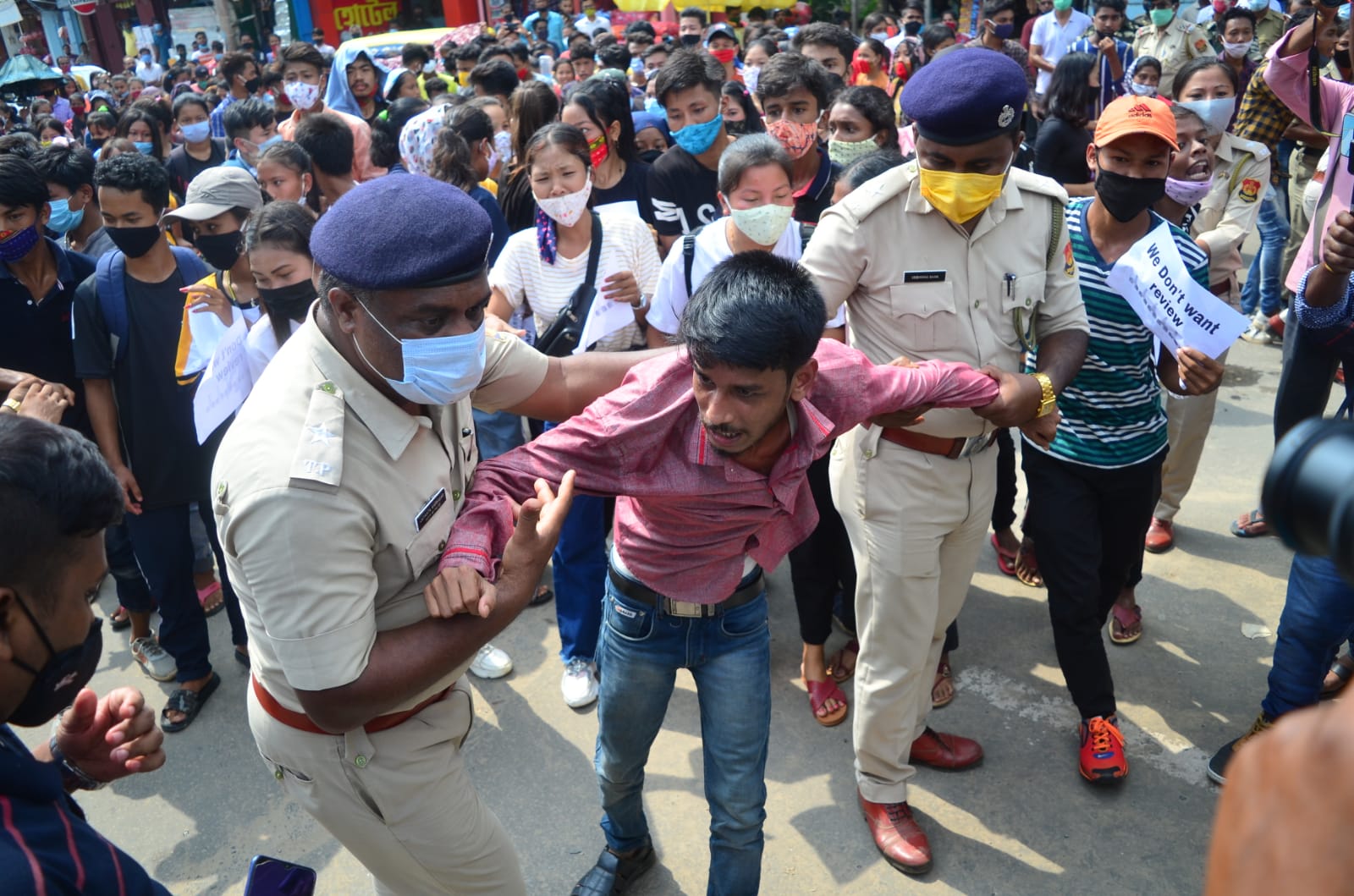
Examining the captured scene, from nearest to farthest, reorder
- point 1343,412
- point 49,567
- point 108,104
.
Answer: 1. point 49,567
2. point 1343,412
3. point 108,104

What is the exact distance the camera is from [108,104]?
50.5 ft

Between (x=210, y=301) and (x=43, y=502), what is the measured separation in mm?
2226

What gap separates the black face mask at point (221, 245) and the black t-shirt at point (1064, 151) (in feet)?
13.8

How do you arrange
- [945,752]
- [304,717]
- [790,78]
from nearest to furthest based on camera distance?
[304,717]
[945,752]
[790,78]

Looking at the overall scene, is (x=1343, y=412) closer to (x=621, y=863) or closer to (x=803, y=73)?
(x=803, y=73)

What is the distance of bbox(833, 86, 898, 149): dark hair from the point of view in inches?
176

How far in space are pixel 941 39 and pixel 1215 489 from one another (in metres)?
6.14

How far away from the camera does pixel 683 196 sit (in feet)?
15.5

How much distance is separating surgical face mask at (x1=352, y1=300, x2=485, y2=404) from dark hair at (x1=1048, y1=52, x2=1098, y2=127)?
15.0ft

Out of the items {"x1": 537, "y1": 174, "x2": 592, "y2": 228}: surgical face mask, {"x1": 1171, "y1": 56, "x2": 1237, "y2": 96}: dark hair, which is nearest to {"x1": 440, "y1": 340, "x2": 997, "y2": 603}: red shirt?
{"x1": 537, "y1": 174, "x2": 592, "y2": 228}: surgical face mask

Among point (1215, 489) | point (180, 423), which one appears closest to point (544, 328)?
point (180, 423)

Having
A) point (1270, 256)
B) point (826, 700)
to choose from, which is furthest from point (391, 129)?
point (1270, 256)

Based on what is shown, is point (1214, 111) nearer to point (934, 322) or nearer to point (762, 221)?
point (762, 221)

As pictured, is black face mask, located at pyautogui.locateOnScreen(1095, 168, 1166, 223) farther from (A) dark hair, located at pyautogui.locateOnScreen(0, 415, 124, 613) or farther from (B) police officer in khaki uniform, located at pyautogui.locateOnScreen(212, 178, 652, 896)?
(A) dark hair, located at pyautogui.locateOnScreen(0, 415, 124, 613)
